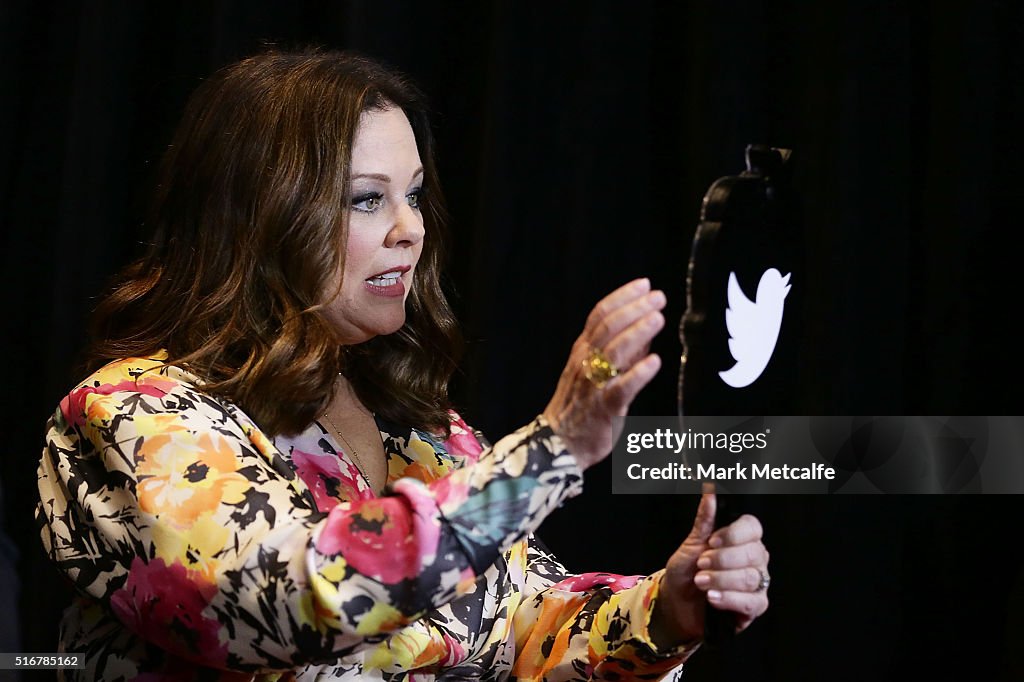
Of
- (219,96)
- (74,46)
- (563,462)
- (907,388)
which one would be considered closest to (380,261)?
(219,96)

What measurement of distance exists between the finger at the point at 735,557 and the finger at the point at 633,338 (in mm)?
250

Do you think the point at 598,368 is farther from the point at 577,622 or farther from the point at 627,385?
the point at 577,622

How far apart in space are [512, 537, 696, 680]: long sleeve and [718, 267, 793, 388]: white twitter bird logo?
306 mm

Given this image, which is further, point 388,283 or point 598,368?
point 388,283

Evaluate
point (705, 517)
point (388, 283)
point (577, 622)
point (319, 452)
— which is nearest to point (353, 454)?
point (319, 452)

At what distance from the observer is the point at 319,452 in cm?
117

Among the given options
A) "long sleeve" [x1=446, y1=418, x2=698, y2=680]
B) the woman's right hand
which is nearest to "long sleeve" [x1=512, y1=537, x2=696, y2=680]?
"long sleeve" [x1=446, y1=418, x2=698, y2=680]

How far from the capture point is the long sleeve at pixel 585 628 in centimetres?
115

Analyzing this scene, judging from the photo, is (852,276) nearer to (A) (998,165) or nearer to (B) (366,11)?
(A) (998,165)

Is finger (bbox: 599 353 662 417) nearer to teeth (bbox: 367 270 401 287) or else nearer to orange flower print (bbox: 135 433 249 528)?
orange flower print (bbox: 135 433 249 528)

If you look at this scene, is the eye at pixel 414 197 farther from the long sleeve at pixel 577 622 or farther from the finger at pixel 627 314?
the finger at pixel 627 314

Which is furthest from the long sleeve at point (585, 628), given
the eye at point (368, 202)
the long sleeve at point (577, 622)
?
the eye at point (368, 202)

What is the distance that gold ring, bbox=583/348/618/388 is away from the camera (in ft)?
2.68

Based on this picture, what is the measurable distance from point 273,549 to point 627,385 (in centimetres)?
29
